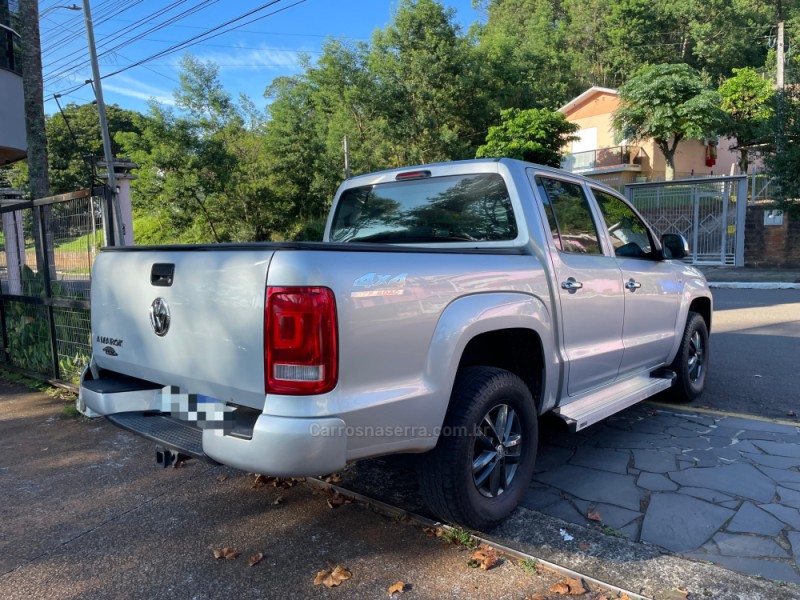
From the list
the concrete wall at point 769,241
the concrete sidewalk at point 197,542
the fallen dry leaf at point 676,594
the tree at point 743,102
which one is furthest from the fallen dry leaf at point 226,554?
the tree at point 743,102

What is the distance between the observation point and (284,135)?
3017 cm

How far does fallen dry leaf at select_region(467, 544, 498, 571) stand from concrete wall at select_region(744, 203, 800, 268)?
19.8 m

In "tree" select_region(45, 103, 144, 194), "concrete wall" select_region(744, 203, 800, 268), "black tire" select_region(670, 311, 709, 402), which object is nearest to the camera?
"black tire" select_region(670, 311, 709, 402)

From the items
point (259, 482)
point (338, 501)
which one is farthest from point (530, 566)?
point (259, 482)

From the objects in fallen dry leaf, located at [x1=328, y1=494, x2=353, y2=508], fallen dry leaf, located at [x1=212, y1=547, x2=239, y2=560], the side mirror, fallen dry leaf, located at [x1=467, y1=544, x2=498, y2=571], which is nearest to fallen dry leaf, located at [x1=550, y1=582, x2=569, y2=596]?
fallen dry leaf, located at [x1=467, y1=544, x2=498, y2=571]

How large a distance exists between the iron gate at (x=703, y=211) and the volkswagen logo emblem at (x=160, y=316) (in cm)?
2001

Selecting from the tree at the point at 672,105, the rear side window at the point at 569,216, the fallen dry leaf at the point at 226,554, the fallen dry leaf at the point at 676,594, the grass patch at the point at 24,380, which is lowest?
the fallen dry leaf at the point at 676,594

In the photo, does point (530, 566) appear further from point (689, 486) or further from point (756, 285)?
point (756, 285)

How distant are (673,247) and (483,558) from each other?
3.12 m

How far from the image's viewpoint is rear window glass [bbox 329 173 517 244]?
3.75m

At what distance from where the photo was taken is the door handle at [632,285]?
4.29 metres

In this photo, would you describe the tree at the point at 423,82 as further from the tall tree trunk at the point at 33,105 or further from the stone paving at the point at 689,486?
the stone paving at the point at 689,486

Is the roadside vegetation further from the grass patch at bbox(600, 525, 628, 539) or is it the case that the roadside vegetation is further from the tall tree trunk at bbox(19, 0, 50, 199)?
the grass patch at bbox(600, 525, 628, 539)

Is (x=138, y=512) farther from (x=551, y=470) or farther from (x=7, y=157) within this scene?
(x=7, y=157)
